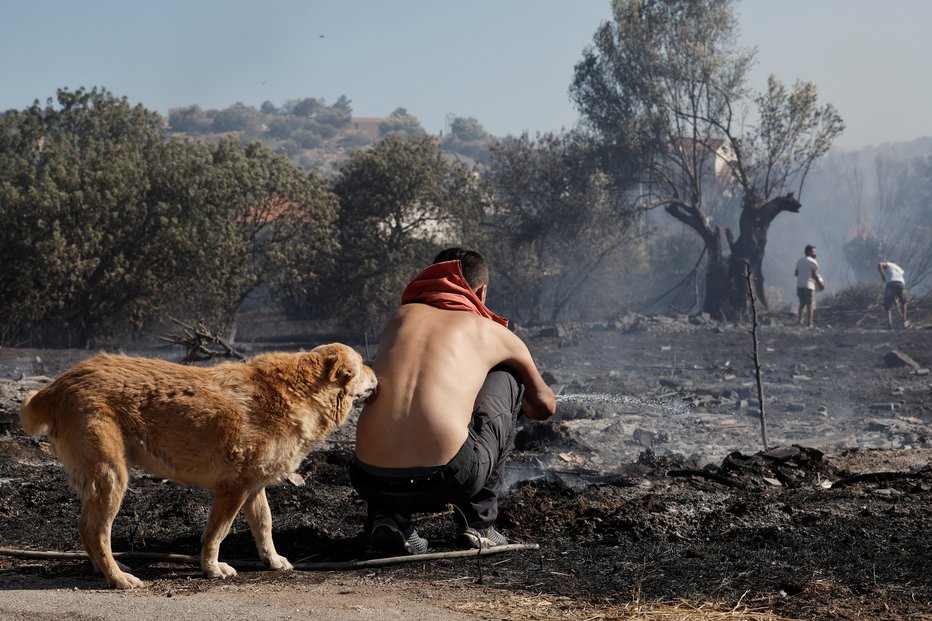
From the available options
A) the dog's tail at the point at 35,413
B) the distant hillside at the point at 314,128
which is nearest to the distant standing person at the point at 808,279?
the dog's tail at the point at 35,413

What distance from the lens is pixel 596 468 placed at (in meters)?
8.93

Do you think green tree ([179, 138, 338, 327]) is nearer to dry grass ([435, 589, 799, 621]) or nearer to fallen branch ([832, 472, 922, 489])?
fallen branch ([832, 472, 922, 489])

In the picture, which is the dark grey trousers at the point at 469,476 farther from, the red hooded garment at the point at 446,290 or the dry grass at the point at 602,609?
the dry grass at the point at 602,609

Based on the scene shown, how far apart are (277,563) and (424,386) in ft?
3.71

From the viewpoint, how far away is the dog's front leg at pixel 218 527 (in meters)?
4.57

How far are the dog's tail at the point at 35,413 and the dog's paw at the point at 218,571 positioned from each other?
3.21 ft

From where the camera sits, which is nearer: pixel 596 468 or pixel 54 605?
pixel 54 605

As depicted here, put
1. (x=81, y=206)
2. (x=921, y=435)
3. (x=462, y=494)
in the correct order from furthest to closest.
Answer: (x=81, y=206) < (x=921, y=435) < (x=462, y=494)

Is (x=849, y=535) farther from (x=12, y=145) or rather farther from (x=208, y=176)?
(x=12, y=145)

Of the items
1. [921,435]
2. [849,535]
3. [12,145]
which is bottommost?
[921,435]

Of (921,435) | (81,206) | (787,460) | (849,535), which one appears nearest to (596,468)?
(787,460)

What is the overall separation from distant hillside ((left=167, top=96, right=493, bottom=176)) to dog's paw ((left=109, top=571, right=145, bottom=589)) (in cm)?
10167

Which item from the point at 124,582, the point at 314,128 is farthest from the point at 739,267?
the point at 314,128

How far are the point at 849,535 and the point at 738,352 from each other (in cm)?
1621
